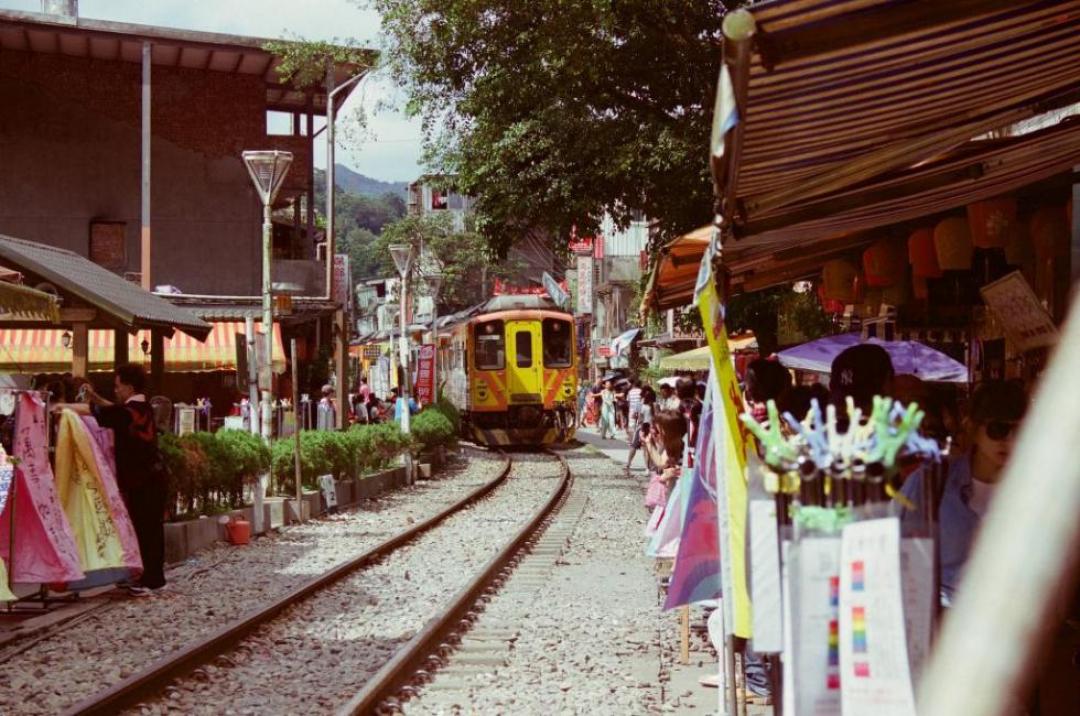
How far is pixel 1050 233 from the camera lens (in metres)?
7.17

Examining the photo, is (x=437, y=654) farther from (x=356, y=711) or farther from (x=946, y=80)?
(x=946, y=80)

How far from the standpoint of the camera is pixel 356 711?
6.25 m

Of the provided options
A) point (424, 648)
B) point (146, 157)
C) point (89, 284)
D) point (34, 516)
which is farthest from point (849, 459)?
point (146, 157)

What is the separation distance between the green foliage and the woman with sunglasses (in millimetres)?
19811

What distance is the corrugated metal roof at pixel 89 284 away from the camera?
11656 mm

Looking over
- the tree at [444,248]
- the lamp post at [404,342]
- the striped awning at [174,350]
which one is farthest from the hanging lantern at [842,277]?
the tree at [444,248]

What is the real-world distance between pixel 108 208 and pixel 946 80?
26433 millimetres

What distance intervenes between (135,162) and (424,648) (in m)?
22.9

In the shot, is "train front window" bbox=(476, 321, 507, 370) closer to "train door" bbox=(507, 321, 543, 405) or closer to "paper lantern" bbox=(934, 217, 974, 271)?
"train door" bbox=(507, 321, 543, 405)

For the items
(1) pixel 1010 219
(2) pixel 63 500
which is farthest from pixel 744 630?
(2) pixel 63 500

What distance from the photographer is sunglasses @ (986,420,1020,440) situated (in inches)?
161

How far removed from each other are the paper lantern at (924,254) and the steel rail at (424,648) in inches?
141

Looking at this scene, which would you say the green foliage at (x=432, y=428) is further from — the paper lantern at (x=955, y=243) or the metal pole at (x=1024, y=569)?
the metal pole at (x=1024, y=569)

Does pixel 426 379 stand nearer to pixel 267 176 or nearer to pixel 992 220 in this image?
pixel 267 176
